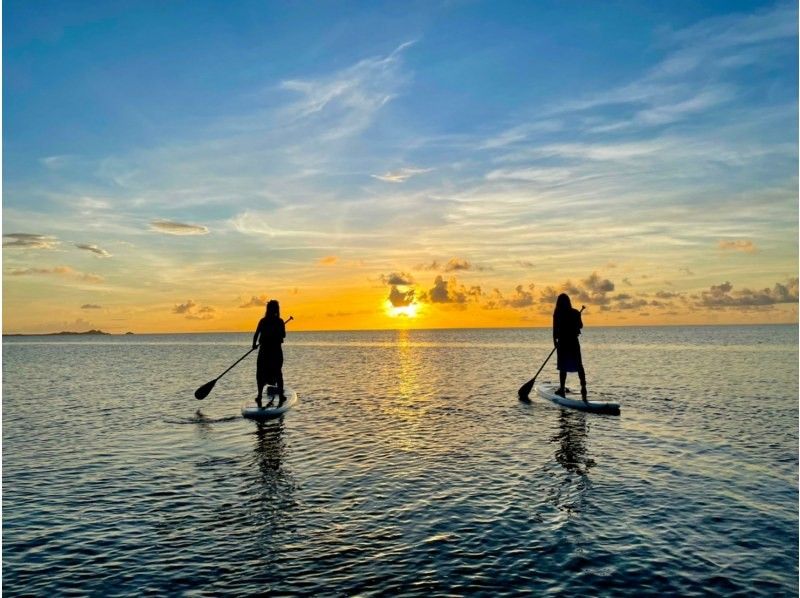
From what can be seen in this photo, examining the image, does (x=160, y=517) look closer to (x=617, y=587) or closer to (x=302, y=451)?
(x=302, y=451)

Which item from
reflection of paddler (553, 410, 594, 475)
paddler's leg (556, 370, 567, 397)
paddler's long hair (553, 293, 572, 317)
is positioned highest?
paddler's long hair (553, 293, 572, 317)

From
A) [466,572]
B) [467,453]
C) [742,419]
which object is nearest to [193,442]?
[467,453]

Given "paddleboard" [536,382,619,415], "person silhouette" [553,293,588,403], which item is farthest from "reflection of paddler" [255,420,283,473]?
"paddleboard" [536,382,619,415]

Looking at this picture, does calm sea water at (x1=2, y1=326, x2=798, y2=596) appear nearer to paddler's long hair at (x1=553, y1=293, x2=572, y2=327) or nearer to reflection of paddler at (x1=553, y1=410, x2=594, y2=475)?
reflection of paddler at (x1=553, y1=410, x2=594, y2=475)

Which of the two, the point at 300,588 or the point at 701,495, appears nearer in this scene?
the point at 300,588

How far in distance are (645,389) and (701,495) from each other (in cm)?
2300

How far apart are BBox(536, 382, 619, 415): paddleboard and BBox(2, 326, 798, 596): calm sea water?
609mm

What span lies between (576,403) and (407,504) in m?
14.5

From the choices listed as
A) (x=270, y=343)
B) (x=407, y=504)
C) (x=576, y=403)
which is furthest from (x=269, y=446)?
(x=576, y=403)

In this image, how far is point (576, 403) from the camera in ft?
79.0

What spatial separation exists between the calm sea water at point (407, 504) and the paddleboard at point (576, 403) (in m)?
0.61

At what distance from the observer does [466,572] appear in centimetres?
852

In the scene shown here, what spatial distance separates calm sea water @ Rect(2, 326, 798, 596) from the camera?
8.44 metres

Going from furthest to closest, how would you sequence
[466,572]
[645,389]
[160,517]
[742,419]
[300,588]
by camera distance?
[645,389]
[742,419]
[160,517]
[466,572]
[300,588]
